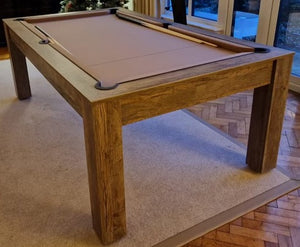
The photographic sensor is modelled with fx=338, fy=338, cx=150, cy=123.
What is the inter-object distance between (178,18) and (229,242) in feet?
8.51

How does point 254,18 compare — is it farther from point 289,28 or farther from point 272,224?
point 272,224

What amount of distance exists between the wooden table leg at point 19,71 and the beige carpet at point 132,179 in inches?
11.9

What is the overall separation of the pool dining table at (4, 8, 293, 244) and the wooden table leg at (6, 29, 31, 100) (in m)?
0.54

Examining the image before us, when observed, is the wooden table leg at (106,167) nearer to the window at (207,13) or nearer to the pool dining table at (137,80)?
the pool dining table at (137,80)

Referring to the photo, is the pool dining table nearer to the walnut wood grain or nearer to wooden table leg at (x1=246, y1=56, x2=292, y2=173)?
wooden table leg at (x1=246, y1=56, x2=292, y2=173)

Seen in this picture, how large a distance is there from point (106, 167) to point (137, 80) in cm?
38

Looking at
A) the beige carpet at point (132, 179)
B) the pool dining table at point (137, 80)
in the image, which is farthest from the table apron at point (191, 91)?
the beige carpet at point (132, 179)

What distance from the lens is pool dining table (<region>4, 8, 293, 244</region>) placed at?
1.35m

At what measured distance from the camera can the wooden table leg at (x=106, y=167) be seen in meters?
1.30

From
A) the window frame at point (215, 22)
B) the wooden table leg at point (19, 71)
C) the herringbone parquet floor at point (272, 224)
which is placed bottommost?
the herringbone parquet floor at point (272, 224)

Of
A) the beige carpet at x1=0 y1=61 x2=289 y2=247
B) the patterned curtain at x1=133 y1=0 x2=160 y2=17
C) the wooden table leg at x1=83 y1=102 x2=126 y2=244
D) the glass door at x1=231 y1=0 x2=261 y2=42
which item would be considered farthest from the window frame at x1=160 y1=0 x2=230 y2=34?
the wooden table leg at x1=83 y1=102 x2=126 y2=244

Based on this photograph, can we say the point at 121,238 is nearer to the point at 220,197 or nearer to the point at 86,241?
the point at 86,241

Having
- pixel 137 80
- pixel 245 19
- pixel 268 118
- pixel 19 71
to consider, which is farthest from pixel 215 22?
pixel 137 80

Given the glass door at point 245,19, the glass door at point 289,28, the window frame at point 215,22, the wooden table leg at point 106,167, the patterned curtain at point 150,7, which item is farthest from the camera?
the patterned curtain at point 150,7
